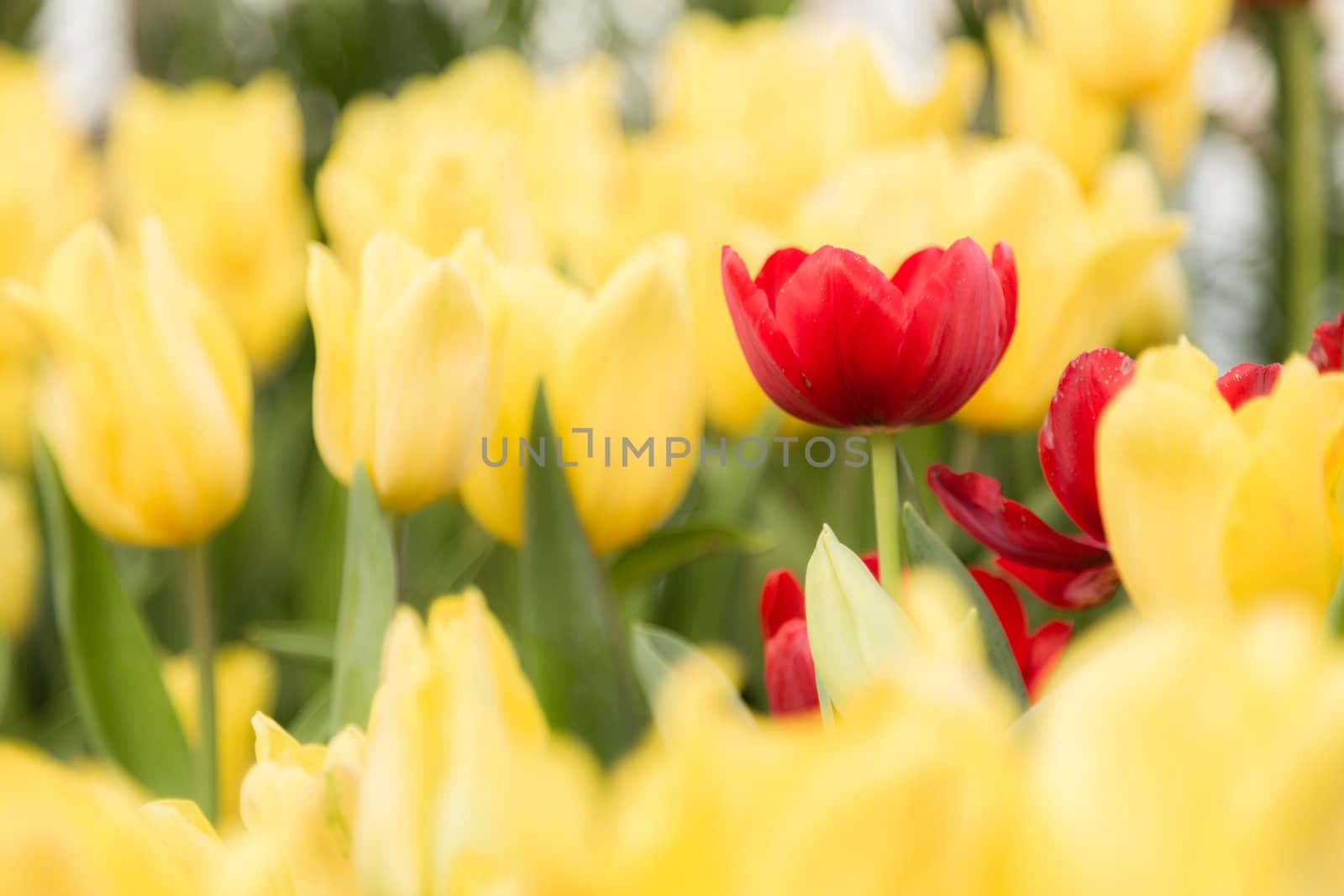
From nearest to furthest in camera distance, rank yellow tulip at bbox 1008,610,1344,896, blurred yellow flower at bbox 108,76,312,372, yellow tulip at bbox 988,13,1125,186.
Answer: yellow tulip at bbox 1008,610,1344,896 → yellow tulip at bbox 988,13,1125,186 → blurred yellow flower at bbox 108,76,312,372

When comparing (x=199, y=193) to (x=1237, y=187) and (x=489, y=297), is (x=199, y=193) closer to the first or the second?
(x=489, y=297)

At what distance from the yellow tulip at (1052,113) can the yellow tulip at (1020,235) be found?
20 cm

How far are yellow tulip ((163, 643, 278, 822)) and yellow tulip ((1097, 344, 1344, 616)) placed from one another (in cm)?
27

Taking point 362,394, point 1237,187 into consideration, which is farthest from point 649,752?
point 1237,187

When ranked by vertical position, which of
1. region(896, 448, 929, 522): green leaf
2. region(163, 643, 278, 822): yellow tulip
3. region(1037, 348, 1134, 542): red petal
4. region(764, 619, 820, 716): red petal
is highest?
region(1037, 348, 1134, 542): red petal

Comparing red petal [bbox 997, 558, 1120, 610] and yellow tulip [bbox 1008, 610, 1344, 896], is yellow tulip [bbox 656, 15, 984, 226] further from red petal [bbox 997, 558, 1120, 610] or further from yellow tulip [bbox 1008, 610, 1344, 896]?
yellow tulip [bbox 1008, 610, 1344, 896]

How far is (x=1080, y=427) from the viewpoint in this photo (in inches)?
7.9

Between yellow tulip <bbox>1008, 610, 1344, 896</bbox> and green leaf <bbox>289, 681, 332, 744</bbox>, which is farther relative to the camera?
green leaf <bbox>289, 681, 332, 744</bbox>

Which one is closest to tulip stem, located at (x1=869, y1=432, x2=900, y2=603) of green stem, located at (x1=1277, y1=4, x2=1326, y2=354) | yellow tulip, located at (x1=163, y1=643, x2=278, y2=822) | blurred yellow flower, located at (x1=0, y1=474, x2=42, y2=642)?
yellow tulip, located at (x1=163, y1=643, x2=278, y2=822)

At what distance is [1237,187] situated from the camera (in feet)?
3.54

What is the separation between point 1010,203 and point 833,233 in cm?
5

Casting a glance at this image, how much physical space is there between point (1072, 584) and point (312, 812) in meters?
0.13

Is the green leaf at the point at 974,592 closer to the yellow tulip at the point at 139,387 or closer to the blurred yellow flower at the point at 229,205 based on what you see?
the yellow tulip at the point at 139,387

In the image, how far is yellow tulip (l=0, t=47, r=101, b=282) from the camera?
0.59m
